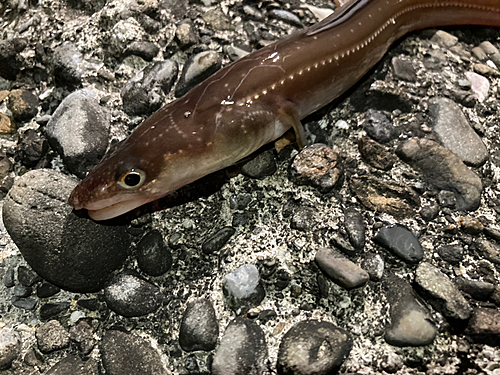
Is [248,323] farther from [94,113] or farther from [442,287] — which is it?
[94,113]

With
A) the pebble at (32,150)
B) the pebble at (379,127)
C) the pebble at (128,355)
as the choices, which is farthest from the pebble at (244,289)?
the pebble at (32,150)

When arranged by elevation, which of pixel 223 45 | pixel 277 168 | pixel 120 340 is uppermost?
pixel 223 45

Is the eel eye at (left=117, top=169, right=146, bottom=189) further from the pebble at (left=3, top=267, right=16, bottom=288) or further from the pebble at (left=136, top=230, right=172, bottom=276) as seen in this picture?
the pebble at (left=3, top=267, right=16, bottom=288)

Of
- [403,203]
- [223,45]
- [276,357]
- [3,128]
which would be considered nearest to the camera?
[276,357]

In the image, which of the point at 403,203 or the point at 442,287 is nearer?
the point at 442,287

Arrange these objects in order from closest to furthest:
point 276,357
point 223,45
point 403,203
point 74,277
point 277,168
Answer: point 276,357, point 74,277, point 403,203, point 277,168, point 223,45

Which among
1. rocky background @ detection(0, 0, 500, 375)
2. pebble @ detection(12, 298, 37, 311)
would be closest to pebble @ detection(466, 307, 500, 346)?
rocky background @ detection(0, 0, 500, 375)

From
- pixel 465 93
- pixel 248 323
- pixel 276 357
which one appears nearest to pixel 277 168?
pixel 248 323
